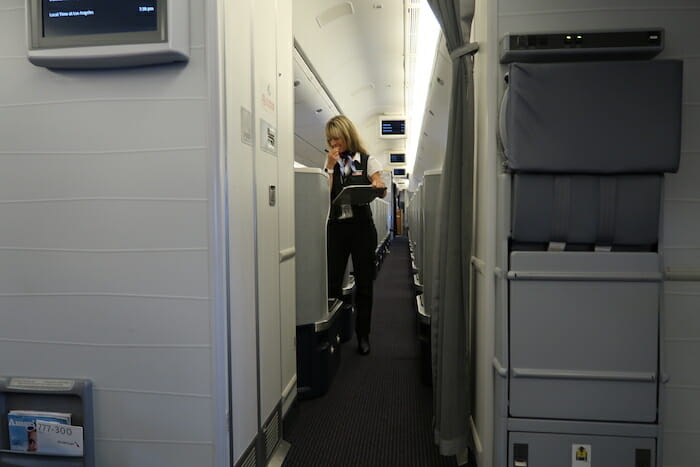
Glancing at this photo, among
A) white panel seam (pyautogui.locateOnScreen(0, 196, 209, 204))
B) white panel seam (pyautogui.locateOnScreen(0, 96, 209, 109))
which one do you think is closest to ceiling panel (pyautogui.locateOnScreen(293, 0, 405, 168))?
white panel seam (pyautogui.locateOnScreen(0, 96, 209, 109))

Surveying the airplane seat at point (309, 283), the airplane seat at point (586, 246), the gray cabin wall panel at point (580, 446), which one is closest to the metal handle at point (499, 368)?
the airplane seat at point (586, 246)

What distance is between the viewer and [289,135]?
260 centimetres

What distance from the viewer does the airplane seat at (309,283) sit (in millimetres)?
2953

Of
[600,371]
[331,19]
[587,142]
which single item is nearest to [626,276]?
[600,371]

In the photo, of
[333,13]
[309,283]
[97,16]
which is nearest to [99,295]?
[97,16]

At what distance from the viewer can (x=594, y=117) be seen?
5.45ft

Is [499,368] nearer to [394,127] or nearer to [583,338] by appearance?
[583,338]

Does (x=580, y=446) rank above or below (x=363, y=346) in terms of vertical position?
above

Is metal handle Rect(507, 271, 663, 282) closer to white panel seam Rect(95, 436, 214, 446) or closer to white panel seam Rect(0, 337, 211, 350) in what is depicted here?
white panel seam Rect(0, 337, 211, 350)

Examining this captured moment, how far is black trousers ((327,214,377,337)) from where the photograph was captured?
3.60 m

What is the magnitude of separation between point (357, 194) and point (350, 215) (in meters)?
0.20

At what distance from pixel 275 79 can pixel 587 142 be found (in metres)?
1.58

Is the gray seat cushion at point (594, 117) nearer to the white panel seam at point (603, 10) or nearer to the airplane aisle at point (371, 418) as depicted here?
the white panel seam at point (603, 10)

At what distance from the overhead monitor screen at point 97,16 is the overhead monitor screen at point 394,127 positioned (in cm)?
1387
